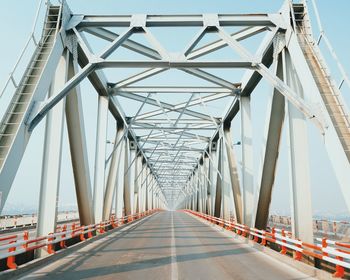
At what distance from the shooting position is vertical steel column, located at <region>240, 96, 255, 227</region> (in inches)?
720

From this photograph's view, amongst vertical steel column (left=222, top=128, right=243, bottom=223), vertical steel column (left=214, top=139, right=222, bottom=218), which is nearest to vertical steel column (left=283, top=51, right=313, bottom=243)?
vertical steel column (left=222, top=128, right=243, bottom=223)

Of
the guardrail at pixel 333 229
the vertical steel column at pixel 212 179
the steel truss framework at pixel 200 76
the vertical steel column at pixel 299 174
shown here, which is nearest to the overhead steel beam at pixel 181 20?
the steel truss framework at pixel 200 76

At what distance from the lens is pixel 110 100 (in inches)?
899

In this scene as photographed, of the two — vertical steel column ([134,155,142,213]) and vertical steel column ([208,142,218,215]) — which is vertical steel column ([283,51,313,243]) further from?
vertical steel column ([134,155,142,213])

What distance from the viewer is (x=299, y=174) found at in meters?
11.3

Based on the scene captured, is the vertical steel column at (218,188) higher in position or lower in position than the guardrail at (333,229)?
higher

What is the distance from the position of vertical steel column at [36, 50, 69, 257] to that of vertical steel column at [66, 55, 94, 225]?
3.68 ft

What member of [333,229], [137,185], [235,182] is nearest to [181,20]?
[235,182]

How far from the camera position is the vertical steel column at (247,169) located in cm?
1828

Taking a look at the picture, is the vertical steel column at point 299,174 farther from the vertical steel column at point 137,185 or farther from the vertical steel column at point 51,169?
the vertical steel column at point 137,185

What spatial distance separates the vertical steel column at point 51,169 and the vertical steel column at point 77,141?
44.2 inches

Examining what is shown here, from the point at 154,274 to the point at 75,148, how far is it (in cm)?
755

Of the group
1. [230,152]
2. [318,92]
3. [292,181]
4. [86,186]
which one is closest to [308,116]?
[318,92]

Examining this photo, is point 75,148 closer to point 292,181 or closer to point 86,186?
point 86,186
